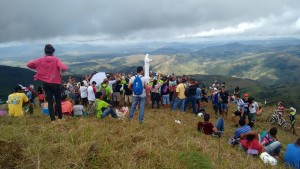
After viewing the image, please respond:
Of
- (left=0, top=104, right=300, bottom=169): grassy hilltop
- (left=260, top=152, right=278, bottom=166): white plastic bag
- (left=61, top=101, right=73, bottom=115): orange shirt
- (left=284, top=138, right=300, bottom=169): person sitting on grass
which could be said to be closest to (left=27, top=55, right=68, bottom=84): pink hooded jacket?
(left=0, top=104, right=300, bottom=169): grassy hilltop

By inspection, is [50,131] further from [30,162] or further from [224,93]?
[224,93]

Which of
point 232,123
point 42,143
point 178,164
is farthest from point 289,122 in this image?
point 42,143

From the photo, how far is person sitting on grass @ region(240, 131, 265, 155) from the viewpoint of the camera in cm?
975

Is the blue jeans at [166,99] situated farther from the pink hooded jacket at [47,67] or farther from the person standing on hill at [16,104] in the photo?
Result: the pink hooded jacket at [47,67]

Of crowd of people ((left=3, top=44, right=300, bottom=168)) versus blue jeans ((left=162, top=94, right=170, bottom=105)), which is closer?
crowd of people ((left=3, top=44, right=300, bottom=168))

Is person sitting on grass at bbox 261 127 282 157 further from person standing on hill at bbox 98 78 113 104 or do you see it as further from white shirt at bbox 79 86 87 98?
white shirt at bbox 79 86 87 98

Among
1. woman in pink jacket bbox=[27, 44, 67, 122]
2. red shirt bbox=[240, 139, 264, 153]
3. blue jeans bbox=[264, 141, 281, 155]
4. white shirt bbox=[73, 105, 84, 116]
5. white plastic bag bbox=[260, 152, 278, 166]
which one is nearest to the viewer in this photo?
woman in pink jacket bbox=[27, 44, 67, 122]

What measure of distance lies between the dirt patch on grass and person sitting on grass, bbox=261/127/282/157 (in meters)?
9.15

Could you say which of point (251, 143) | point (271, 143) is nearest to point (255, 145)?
point (251, 143)

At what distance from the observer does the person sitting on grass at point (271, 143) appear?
34.6ft

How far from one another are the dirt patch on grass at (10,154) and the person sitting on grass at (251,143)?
7.72 metres

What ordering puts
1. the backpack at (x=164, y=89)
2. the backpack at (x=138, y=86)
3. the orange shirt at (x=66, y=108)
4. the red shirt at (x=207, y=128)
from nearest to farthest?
the backpack at (x=138, y=86) < the red shirt at (x=207, y=128) < the orange shirt at (x=66, y=108) < the backpack at (x=164, y=89)

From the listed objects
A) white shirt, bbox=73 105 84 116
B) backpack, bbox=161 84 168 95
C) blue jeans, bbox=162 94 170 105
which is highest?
white shirt, bbox=73 105 84 116

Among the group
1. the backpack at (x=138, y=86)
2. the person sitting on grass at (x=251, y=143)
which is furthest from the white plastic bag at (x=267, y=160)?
the backpack at (x=138, y=86)
